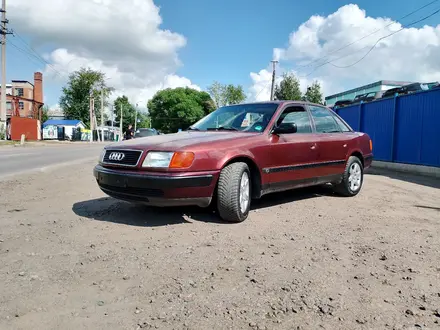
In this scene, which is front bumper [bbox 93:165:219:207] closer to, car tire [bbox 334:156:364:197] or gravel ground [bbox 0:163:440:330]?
gravel ground [bbox 0:163:440:330]

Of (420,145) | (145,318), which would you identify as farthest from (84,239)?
(420,145)

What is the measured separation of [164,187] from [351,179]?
12.2ft

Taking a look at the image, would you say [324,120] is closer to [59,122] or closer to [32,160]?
[32,160]

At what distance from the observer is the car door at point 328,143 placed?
18.0ft

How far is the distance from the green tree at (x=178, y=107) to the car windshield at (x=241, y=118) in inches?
2762

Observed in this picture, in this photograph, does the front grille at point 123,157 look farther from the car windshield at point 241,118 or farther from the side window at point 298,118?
the side window at point 298,118

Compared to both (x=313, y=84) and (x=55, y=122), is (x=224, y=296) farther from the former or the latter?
(x=55, y=122)

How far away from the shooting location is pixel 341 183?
598 centimetres

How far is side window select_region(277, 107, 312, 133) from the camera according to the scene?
511cm

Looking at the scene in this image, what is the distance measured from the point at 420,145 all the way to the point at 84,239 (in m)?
9.98

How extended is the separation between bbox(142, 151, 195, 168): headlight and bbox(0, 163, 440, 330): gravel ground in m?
0.73

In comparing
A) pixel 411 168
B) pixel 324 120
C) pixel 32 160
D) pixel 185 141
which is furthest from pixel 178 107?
pixel 185 141

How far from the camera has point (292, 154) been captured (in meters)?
4.93

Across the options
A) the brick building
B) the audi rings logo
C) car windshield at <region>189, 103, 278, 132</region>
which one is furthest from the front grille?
the brick building
